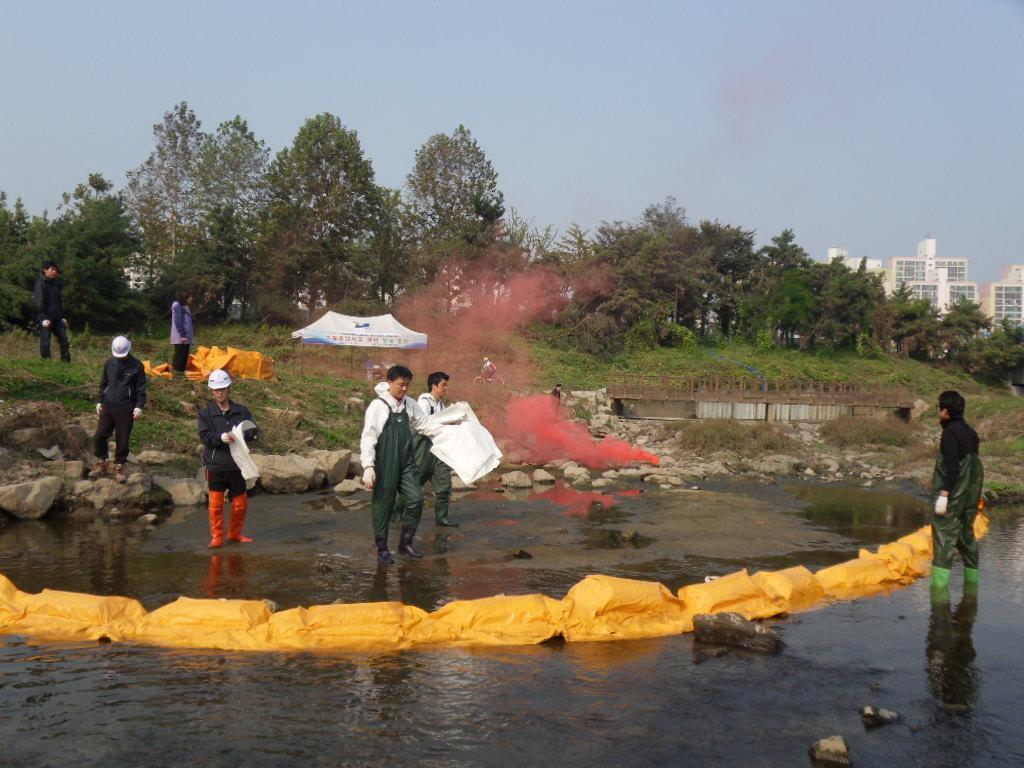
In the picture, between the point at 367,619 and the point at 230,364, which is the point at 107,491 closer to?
the point at 367,619

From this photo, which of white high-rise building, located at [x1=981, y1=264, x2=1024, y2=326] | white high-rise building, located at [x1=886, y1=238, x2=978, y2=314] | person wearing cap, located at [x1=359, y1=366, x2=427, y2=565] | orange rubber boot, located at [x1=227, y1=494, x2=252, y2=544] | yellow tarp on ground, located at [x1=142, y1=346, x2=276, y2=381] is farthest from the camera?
white high-rise building, located at [x1=886, y1=238, x2=978, y2=314]

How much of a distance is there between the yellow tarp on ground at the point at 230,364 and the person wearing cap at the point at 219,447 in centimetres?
876

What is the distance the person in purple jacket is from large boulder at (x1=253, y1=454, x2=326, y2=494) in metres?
4.65

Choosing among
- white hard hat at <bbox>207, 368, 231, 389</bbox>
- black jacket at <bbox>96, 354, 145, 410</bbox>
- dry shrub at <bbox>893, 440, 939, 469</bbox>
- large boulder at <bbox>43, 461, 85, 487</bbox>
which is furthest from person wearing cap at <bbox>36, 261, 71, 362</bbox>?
dry shrub at <bbox>893, 440, 939, 469</bbox>

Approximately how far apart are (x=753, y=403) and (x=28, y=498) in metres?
26.3

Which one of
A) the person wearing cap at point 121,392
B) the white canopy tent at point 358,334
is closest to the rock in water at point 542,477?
the person wearing cap at point 121,392

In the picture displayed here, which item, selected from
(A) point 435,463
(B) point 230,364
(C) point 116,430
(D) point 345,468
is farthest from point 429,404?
(B) point 230,364

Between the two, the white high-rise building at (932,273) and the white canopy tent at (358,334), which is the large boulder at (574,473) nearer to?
the white canopy tent at (358,334)

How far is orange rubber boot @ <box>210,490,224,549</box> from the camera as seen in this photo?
7.66m

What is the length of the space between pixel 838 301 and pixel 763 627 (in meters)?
44.4

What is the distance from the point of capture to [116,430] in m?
9.80

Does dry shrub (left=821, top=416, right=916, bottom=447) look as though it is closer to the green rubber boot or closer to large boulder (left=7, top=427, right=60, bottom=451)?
the green rubber boot

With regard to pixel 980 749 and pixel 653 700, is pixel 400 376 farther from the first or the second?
pixel 980 749

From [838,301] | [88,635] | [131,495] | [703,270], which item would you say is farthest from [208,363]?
[838,301]
